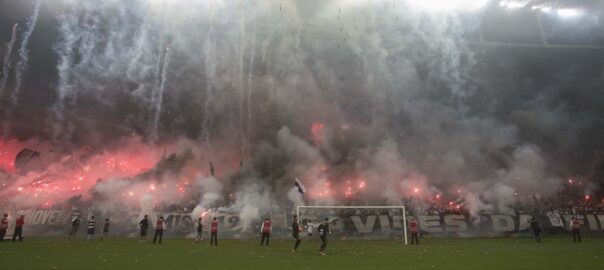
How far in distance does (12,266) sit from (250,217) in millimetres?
27683

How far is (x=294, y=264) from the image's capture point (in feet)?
53.2

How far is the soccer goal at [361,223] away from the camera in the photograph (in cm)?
3722

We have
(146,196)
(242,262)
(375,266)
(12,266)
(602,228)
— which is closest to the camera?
(12,266)

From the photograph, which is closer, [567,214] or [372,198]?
[567,214]

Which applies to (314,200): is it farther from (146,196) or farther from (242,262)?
(242,262)

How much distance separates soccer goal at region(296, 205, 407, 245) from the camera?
37219 millimetres

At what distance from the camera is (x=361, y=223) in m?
37.8

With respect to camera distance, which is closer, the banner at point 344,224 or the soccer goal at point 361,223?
the soccer goal at point 361,223

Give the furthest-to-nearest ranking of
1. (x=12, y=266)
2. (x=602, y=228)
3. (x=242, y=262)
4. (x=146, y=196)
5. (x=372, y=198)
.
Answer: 1. (x=372, y=198)
2. (x=146, y=196)
3. (x=602, y=228)
4. (x=242, y=262)
5. (x=12, y=266)

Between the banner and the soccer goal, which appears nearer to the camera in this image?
the soccer goal

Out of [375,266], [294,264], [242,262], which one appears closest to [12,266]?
[242,262]

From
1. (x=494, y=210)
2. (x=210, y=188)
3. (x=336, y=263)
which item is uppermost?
(x=210, y=188)

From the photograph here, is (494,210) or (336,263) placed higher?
(494,210)

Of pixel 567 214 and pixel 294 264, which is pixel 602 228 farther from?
pixel 294 264
